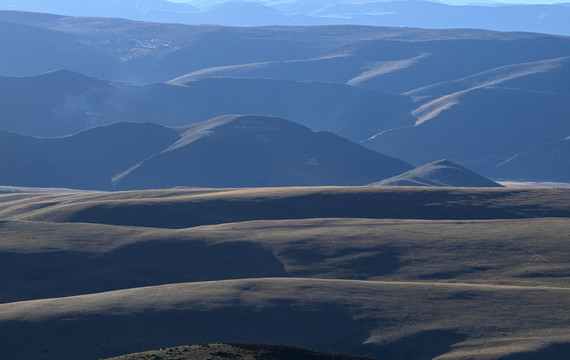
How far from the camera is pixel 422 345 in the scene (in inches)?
2256

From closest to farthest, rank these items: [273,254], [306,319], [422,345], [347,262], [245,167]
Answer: [422,345] < [306,319] < [347,262] < [273,254] < [245,167]

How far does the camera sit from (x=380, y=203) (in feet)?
364

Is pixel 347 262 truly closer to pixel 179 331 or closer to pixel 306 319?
pixel 306 319

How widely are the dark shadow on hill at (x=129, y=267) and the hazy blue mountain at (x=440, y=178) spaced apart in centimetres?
8511

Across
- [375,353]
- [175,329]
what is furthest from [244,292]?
[375,353]

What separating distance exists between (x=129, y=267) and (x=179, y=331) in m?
21.9

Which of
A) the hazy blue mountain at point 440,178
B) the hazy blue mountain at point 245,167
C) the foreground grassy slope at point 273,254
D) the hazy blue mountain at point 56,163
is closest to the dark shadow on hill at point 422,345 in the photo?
the foreground grassy slope at point 273,254

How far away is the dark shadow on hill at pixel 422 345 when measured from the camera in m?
56.2

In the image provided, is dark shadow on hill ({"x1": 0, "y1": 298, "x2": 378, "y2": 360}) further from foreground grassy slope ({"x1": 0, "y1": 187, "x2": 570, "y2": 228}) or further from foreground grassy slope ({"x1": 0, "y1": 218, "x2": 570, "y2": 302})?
foreground grassy slope ({"x1": 0, "y1": 187, "x2": 570, "y2": 228})

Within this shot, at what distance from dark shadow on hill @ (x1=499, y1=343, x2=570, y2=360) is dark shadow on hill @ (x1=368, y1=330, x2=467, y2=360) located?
464 cm

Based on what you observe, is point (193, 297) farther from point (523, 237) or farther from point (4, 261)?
point (523, 237)

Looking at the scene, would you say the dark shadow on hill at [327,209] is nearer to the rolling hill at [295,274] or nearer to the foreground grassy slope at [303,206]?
the foreground grassy slope at [303,206]

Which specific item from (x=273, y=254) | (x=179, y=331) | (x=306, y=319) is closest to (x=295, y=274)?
(x=273, y=254)

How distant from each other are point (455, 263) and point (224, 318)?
25.2 m
